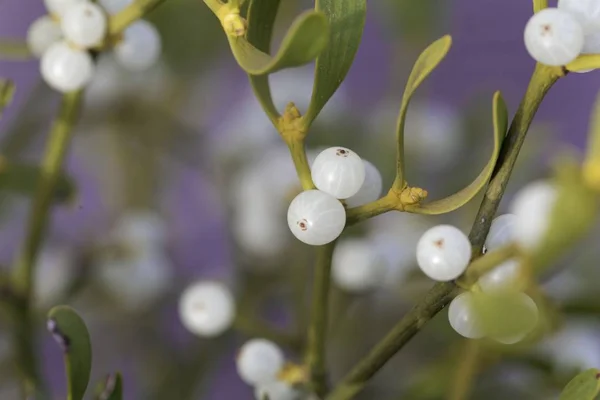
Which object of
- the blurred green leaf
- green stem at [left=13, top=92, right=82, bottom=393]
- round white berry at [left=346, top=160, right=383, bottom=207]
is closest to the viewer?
the blurred green leaf

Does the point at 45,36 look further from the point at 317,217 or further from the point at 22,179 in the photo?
the point at 317,217

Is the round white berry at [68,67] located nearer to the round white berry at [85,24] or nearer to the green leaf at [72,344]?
the round white berry at [85,24]

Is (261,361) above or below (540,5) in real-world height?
below

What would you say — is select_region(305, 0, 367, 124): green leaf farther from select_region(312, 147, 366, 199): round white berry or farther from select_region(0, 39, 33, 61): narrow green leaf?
select_region(0, 39, 33, 61): narrow green leaf

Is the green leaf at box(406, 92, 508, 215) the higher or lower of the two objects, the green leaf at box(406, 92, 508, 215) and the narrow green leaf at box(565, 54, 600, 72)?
the lower

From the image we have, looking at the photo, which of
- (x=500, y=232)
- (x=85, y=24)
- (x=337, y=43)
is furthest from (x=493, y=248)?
(x=85, y=24)

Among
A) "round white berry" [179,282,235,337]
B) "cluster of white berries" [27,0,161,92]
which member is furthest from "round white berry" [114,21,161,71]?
"round white berry" [179,282,235,337]

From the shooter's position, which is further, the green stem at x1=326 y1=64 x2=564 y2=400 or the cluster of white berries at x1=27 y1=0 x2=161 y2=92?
the cluster of white berries at x1=27 y1=0 x2=161 y2=92
